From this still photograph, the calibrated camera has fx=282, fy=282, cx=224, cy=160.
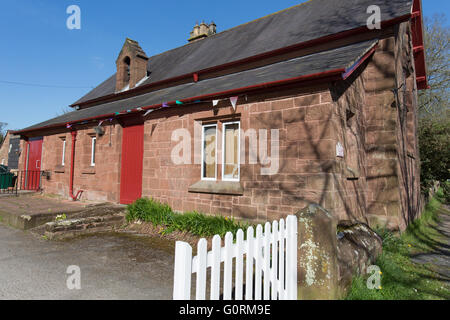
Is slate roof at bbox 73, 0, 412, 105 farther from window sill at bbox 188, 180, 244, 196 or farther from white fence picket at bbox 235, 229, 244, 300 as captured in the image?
white fence picket at bbox 235, 229, 244, 300

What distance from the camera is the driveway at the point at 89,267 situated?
3.68 m

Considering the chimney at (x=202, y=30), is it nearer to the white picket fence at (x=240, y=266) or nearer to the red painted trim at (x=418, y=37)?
the red painted trim at (x=418, y=37)

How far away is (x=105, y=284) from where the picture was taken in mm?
3961

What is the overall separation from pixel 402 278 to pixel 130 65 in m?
13.3

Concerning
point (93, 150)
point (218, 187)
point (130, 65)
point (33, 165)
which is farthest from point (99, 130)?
point (33, 165)

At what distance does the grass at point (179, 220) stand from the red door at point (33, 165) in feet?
28.5

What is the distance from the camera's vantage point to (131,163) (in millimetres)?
9805

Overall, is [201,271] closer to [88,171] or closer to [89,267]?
[89,267]

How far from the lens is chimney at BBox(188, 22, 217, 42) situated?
16467 mm

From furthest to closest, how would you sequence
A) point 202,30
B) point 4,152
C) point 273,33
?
point 4,152 < point 202,30 < point 273,33

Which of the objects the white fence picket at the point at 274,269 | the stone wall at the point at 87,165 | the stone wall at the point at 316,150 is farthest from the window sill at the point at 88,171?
the white fence picket at the point at 274,269
